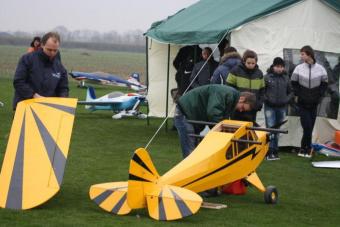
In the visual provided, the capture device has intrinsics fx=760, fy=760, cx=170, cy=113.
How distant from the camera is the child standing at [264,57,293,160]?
1224 centimetres

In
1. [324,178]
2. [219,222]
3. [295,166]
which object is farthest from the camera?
[295,166]

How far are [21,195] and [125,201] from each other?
102cm

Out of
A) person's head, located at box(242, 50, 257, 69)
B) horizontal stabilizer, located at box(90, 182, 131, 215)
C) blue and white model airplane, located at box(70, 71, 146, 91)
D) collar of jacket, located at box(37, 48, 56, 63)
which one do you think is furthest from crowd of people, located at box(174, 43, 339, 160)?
blue and white model airplane, located at box(70, 71, 146, 91)

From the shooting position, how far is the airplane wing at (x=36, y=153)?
7.21 metres

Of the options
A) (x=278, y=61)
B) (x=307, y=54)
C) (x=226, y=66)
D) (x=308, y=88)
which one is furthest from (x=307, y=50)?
(x=226, y=66)

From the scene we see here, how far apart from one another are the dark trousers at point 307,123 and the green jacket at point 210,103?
15.3 ft

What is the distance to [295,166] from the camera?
11516 millimetres

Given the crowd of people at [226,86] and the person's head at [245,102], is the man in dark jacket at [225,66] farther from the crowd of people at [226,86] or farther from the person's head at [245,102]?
the person's head at [245,102]

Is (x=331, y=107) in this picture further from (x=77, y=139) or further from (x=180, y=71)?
(x=77, y=139)

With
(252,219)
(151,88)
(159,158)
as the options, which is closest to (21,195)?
(252,219)

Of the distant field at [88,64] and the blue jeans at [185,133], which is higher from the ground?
the blue jeans at [185,133]

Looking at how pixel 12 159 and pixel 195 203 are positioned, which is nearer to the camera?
pixel 195 203

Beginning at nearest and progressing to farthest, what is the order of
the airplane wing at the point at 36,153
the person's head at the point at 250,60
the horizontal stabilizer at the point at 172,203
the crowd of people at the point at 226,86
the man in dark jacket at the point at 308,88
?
the horizontal stabilizer at the point at 172,203 < the airplane wing at the point at 36,153 < the crowd of people at the point at 226,86 < the person's head at the point at 250,60 < the man in dark jacket at the point at 308,88

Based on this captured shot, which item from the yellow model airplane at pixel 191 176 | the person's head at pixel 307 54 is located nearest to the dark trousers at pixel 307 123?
the person's head at pixel 307 54
